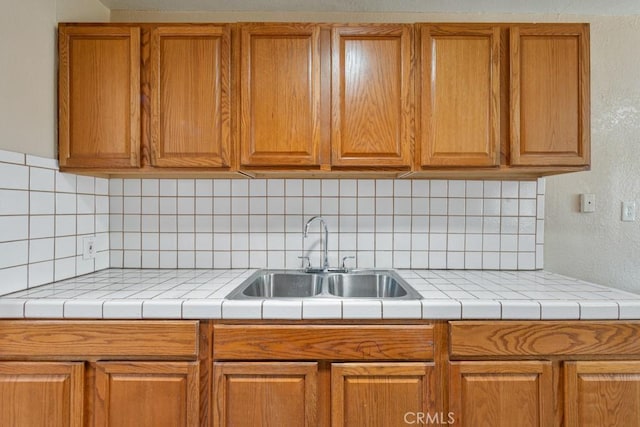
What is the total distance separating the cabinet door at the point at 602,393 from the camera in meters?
1.14


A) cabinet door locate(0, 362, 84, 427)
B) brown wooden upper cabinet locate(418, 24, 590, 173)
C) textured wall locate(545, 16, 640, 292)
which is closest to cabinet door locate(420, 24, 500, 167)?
brown wooden upper cabinet locate(418, 24, 590, 173)

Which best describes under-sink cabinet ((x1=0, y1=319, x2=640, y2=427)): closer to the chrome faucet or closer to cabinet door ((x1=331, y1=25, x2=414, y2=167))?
the chrome faucet

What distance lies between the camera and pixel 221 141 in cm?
144

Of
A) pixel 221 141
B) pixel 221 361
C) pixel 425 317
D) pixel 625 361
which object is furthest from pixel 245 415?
pixel 625 361

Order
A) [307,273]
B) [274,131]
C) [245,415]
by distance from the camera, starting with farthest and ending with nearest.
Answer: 1. [307,273]
2. [274,131]
3. [245,415]

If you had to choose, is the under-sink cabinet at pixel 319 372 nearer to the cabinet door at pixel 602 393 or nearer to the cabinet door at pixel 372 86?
the cabinet door at pixel 602 393

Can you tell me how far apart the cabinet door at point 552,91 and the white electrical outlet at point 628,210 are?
625mm

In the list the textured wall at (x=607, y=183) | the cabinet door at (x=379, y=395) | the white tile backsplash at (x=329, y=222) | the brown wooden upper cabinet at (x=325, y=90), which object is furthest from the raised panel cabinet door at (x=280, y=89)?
the textured wall at (x=607, y=183)

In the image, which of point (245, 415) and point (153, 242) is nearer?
point (245, 415)

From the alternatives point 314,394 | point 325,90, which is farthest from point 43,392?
point 325,90

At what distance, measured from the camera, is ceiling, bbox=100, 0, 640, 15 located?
1710 mm

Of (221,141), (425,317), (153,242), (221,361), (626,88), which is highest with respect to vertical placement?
(626,88)

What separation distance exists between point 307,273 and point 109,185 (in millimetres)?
1112

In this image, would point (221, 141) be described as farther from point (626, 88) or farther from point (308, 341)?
point (626, 88)
